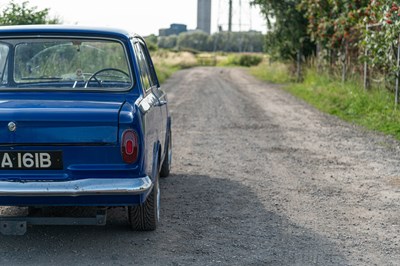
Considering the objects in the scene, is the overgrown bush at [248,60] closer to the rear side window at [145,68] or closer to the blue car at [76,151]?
the rear side window at [145,68]

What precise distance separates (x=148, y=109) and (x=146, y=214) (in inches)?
34.0

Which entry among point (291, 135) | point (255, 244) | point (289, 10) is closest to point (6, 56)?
point (255, 244)

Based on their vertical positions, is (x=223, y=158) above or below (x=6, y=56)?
below

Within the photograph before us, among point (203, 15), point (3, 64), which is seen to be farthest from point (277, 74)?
point (203, 15)

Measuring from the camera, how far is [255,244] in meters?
5.61

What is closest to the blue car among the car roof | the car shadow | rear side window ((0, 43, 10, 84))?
the car shadow

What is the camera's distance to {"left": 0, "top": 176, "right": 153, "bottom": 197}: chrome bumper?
4.91 metres

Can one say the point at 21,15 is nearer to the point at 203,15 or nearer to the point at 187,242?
the point at 187,242

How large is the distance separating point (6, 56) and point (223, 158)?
13.2ft

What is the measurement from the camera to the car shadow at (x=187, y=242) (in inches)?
205

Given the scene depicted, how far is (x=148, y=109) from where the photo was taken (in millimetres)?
5660

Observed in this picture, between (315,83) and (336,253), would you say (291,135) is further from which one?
(315,83)

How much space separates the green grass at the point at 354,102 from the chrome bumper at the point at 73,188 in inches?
303

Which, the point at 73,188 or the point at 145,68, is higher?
the point at 145,68
